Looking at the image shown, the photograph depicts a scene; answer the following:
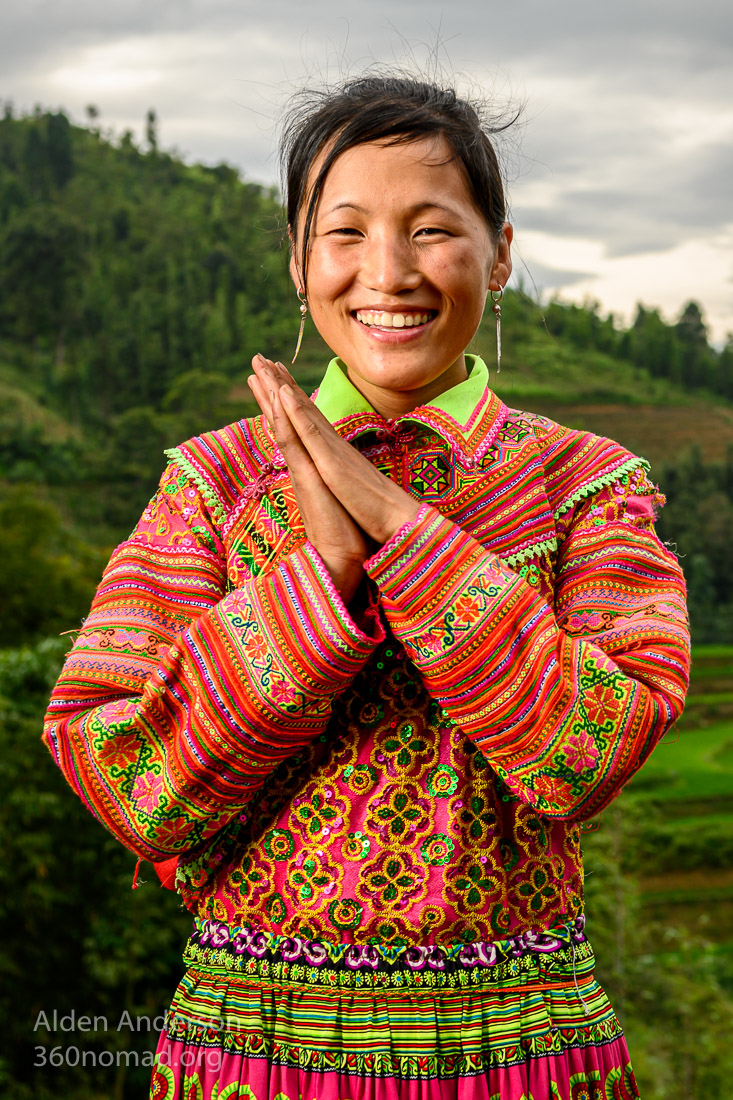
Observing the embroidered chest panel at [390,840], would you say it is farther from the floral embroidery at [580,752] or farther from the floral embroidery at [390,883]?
the floral embroidery at [580,752]

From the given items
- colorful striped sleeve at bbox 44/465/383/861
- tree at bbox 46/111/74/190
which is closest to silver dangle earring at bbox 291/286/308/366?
colorful striped sleeve at bbox 44/465/383/861

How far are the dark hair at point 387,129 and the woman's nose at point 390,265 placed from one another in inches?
4.3

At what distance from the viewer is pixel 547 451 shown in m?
1.36

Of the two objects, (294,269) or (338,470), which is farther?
(294,269)

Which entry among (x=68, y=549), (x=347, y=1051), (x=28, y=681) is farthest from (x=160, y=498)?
(x=68, y=549)

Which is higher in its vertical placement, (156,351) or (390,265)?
(156,351)

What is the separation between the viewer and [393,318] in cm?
124

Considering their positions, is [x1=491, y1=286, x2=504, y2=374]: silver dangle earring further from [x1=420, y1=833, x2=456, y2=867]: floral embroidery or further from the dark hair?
[x1=420, y1=833, x2=456, y2=867]: floral embroidery

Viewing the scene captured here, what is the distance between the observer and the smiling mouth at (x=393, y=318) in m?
1.24

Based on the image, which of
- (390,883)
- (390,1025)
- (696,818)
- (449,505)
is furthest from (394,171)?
(696,818)

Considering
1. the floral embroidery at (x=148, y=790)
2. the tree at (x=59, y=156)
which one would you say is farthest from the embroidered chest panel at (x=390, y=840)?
the tree at (x=59, y=156)

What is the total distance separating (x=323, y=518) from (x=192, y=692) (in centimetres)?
23

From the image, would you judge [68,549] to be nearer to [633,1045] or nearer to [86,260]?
[633,1045]

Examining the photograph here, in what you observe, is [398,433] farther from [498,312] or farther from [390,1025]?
[390,1025]
